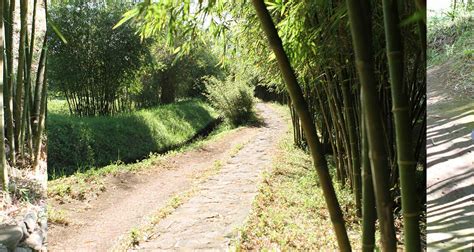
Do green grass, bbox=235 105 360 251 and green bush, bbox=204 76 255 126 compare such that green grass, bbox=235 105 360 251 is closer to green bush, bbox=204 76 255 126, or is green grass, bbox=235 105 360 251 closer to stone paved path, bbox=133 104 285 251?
stone paved path, bbox=133 104 285 251

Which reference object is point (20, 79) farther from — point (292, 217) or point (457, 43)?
point (457, 43)

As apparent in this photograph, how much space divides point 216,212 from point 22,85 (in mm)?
1639

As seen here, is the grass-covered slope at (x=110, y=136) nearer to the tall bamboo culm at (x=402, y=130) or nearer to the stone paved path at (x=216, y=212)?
the stone paved path at (x=216, y=212)

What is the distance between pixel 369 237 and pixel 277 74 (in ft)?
10.9

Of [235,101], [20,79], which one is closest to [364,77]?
[20,79]

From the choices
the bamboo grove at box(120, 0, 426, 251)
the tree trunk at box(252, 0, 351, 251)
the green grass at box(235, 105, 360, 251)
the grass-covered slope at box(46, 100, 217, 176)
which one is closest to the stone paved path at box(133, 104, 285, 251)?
the green grass at box(235, 105, 360, 251)

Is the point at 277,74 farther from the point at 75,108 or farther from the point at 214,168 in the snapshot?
the point at 75,108

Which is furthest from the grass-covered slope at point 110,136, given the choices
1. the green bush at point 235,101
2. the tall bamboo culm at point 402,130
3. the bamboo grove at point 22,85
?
the tall bamboo culm at point 402,130

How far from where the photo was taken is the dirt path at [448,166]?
965mm

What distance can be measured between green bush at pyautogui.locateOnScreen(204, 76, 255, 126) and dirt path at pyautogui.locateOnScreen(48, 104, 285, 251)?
2.91m

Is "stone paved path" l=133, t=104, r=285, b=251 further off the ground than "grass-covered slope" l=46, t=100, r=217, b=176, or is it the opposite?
"grass-covered slope" l=46, t=100, r=217, b=176

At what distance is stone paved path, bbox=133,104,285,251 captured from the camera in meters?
2.77

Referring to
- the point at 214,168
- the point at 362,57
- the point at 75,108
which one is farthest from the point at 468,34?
the point at 75,108

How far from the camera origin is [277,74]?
13.8 ft
